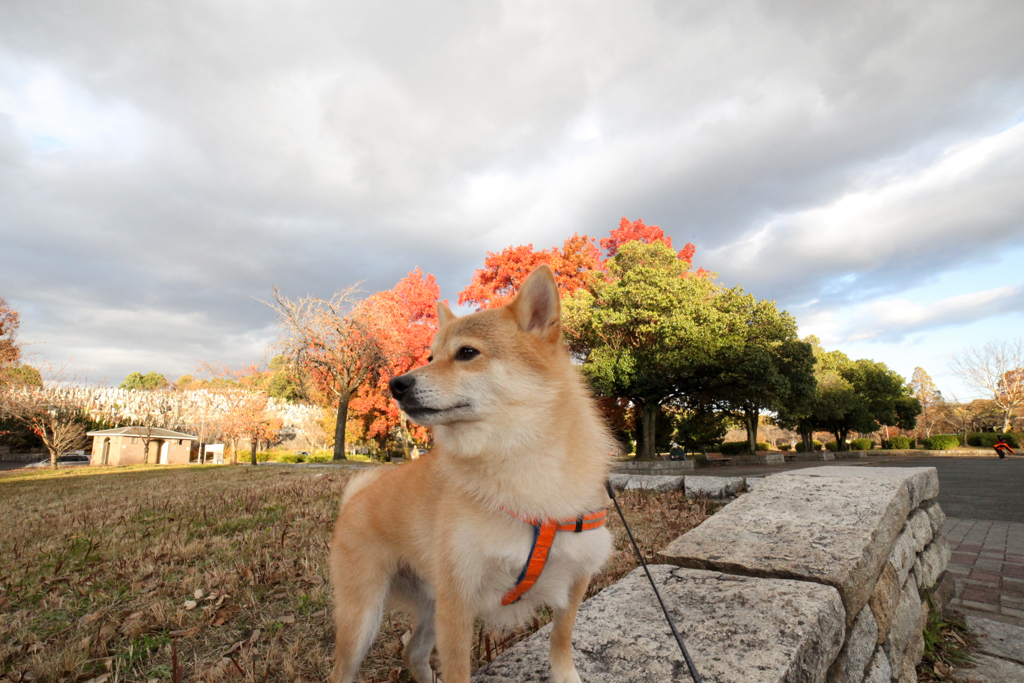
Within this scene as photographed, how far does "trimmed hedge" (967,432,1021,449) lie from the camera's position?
32969 mm

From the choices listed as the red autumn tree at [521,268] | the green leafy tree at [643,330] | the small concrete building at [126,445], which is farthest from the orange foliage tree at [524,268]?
the small concrete building at [126,445]

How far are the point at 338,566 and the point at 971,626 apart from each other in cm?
469

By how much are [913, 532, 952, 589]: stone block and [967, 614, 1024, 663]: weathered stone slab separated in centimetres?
35

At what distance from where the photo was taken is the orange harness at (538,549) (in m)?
1.77

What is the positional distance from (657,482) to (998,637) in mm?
4264

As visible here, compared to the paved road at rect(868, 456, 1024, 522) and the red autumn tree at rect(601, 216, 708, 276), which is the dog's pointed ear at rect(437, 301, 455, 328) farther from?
the red autumn tree at rect(601, 216, 708, 276)

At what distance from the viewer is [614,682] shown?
1725mm

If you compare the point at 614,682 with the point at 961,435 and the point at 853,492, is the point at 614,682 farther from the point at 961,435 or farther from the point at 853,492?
the point at 961,435

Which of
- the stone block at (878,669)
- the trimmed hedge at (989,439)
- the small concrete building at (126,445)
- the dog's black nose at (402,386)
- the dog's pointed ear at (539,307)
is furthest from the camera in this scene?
the trimmed hedge at (989,439)

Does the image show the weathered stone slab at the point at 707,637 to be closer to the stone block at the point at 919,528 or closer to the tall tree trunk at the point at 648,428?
the stone block at the point at 919,528

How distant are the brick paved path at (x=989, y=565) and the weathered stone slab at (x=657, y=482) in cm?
310

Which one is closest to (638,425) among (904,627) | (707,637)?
(904,627)

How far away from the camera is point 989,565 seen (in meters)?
5.07

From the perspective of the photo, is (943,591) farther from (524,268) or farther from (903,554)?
(524,268)
